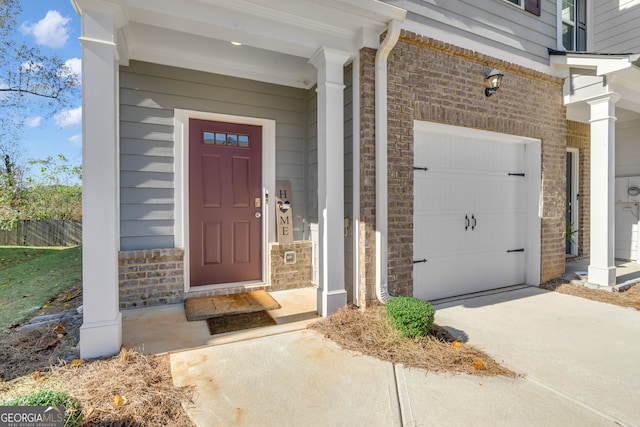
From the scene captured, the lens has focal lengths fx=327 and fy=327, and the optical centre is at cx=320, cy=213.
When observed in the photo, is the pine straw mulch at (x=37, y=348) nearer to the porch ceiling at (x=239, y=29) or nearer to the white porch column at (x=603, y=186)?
the porch ceiling at (x=239, y=29)

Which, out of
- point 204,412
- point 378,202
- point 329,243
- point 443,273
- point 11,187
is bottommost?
point 204,412

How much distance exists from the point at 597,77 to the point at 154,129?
5.52 m

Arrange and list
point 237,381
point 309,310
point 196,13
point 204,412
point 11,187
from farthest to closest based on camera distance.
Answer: point 11,187
point 309,310
point 196,13
point 237,381
point 204,412

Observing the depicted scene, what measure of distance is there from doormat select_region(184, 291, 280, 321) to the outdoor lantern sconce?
3.50 meters

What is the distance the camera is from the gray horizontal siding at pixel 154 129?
3.43m

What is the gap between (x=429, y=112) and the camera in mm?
3518

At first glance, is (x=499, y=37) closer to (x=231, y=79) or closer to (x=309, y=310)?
(x=231, y=79)

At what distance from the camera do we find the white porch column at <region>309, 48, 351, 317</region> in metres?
3.10

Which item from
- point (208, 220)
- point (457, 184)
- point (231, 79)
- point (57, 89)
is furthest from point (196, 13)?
point (57, 89)

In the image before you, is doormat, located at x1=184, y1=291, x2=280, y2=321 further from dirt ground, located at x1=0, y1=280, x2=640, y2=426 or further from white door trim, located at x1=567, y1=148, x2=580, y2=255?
white door trim, located at x1=567, y1=148, x2=580, y2=255

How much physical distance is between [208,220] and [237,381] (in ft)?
6.99

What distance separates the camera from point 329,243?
313 centimetres

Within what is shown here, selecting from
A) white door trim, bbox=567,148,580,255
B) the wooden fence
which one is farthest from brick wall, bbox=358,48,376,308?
the wooden fence

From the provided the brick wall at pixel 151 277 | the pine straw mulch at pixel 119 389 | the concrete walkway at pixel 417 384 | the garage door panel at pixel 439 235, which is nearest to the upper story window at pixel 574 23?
the garage door panel at pixel 439 235
